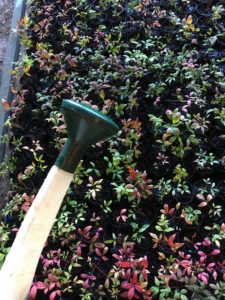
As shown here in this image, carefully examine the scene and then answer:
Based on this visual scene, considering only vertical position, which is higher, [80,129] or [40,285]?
[80,129]

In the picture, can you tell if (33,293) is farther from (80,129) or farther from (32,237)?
(80,129)

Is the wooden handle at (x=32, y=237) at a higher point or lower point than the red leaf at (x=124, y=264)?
higher

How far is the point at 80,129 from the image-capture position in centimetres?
119

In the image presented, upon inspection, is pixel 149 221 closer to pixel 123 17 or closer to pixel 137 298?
pixel 137 298

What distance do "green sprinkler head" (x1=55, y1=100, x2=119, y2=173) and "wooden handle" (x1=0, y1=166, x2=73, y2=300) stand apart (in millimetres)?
47

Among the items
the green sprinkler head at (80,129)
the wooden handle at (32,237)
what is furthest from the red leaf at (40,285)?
the green sprinkler head at (80,129)

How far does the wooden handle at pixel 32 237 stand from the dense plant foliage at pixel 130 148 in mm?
300

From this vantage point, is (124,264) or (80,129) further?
(124,264)

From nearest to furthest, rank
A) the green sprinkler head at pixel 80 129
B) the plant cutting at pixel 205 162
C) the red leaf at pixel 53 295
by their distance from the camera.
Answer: the green sprinkler head at pixel 80 129, the red leaf at pixel 53 295, the plant cutting at pixel 205 162

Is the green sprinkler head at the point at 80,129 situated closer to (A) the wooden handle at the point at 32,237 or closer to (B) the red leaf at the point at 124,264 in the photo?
(A) the wooden handle at the point at 32,237

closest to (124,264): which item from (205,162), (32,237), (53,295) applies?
(53,295)

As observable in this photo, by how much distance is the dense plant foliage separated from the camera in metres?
1.52

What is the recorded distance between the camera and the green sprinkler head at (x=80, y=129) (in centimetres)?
116

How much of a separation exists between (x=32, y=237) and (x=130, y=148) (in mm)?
662
